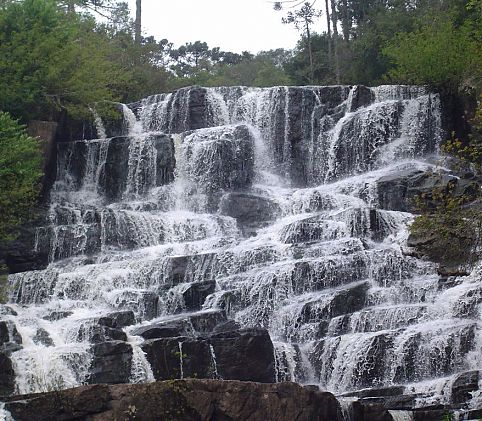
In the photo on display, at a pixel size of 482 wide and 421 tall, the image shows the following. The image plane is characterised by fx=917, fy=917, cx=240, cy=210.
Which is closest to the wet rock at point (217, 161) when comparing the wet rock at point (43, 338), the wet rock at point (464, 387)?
the wet rock at point (43, 338)

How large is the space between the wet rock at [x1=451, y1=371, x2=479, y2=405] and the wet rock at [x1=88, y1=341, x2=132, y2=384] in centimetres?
690

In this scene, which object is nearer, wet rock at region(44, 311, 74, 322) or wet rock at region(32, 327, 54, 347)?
wet rock at region(32, 327, 54, 347)

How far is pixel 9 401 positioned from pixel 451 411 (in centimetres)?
805

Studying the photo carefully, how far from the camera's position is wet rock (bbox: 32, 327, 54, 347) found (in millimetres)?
21286

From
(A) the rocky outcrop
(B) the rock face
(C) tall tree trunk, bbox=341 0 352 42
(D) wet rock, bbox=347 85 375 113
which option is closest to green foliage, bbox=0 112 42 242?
(A) the rocky outcrop

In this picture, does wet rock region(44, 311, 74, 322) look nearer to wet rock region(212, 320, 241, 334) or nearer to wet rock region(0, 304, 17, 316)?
wet rock region(0, 304, 17, 316)

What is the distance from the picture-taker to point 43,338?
2148 centimetres

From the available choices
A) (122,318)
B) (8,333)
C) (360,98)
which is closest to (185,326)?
(122,318)

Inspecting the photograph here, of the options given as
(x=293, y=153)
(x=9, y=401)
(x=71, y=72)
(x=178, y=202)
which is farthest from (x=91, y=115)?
(x=9, y=401)

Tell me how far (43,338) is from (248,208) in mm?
11248

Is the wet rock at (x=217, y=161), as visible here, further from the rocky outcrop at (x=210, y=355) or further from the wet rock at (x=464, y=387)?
the wet rock at (x=464, y=387)

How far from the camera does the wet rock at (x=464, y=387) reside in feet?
58.2

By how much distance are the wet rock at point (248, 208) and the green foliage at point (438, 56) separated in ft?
28.9

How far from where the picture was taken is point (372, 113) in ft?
112
